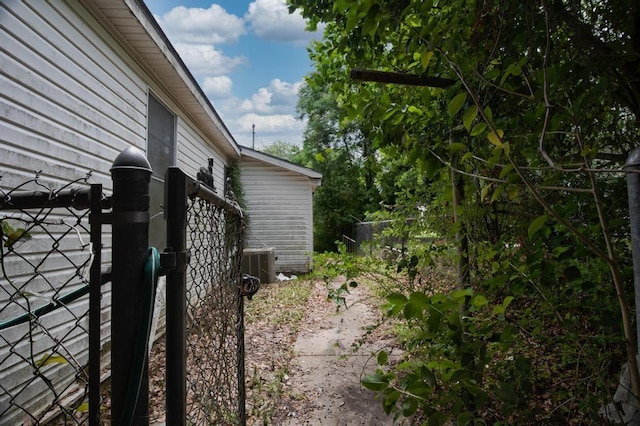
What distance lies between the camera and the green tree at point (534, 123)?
1.23 meters

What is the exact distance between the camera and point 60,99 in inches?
130

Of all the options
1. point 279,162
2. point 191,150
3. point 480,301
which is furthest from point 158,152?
point 279,162

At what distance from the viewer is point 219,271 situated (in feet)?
6.06

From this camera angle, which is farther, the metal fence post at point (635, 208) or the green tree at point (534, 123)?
the green tree at point (534, 123)

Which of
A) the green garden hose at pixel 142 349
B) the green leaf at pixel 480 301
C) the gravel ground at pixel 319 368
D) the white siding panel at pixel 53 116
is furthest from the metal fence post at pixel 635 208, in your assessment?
the white siding panel at pixel 53 116

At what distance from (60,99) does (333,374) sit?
3.97 meters

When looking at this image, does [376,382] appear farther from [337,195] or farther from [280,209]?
[337,195]

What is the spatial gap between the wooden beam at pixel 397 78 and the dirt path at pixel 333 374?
160cm

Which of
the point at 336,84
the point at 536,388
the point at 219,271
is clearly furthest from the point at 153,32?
the point at 536,388

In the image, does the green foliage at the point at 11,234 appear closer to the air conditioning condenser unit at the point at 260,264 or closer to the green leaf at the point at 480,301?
the green leaf at the point at 480,301

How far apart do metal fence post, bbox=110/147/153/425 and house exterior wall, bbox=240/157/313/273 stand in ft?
35.8

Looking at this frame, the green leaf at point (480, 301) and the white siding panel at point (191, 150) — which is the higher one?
the white siding panel at point (191, 150)

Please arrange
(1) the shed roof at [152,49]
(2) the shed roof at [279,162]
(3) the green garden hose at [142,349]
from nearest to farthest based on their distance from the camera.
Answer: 1. (3) the green garden hose at [142,349]
2. (1) the shed roof at [152,49]
3. (2) the shed roof at [279,162]

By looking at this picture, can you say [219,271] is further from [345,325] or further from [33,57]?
[345,325]
